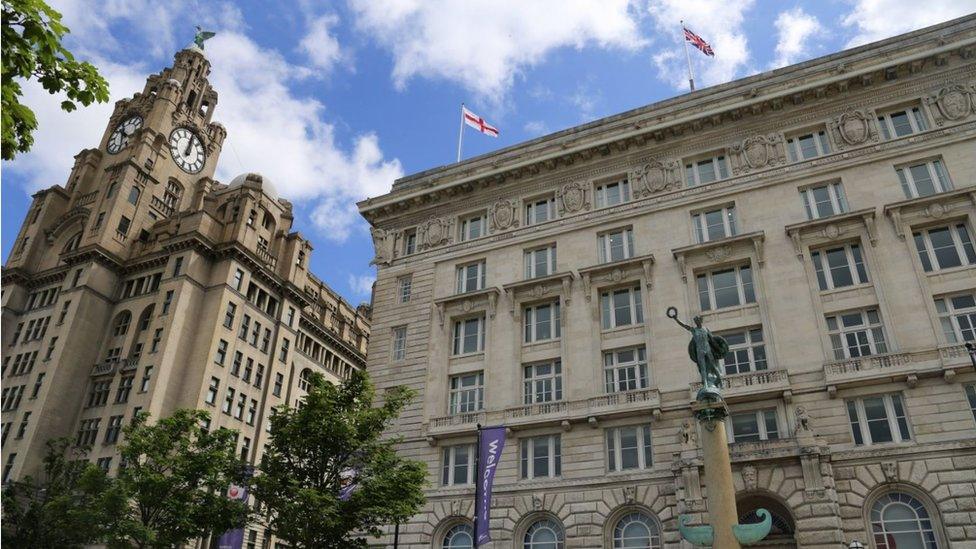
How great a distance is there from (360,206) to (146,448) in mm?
20249

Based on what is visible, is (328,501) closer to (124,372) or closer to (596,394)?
(596,394)

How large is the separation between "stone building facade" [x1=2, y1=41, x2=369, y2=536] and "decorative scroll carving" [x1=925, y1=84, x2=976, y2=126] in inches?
2316

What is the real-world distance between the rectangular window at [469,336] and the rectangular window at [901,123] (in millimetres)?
23280

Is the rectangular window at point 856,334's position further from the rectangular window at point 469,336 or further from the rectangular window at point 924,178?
the rectangular window at point 469,336

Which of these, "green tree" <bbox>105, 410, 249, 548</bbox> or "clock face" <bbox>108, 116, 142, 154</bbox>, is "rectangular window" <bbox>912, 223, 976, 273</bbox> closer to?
"green tree" <bbox>105, 410, 249, 548</bbox>

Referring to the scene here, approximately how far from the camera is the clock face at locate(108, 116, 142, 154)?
3297 inches

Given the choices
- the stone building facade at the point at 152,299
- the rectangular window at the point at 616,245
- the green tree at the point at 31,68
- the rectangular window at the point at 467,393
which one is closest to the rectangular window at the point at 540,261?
the rectangular window at the point at 616,245

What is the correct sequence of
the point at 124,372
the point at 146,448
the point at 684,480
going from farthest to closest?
1. the point at 124,372
2. the point at 146,448
3. the point at 684,480

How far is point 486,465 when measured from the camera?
100 ft

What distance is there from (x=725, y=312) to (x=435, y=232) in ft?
62.5

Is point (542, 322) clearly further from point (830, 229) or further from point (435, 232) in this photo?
point (830, 229)

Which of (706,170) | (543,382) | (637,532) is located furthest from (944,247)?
(543,382)

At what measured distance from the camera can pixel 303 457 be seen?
27.8m

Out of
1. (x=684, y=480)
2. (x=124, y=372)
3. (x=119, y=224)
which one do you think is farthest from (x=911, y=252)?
(x=119, y=224)
